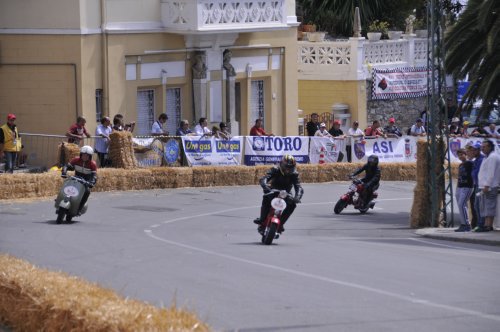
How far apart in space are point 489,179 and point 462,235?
1157mm

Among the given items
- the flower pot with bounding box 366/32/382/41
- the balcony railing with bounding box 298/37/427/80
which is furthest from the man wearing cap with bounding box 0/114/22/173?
the flower pot with bounding box 366/32/382/41

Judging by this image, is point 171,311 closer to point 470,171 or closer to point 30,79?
point 470,171

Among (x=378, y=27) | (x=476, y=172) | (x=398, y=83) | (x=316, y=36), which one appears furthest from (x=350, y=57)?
(x=476, y=172)

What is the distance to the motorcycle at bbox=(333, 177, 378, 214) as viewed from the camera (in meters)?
26.4

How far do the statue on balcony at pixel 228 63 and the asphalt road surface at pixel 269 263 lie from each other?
36.8 ft

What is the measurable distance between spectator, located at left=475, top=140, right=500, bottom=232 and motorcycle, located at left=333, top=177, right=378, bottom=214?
5.21 metres

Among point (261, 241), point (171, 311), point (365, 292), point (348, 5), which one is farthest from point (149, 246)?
Result: point (348, 5)

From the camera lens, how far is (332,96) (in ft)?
152

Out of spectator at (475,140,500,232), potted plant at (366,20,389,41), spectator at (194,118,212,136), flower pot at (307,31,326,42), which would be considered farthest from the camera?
potted plant at (366,20,389,41)

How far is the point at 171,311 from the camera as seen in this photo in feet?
29.9

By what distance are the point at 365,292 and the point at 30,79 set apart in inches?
840

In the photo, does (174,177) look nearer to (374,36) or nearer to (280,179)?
(280,179)

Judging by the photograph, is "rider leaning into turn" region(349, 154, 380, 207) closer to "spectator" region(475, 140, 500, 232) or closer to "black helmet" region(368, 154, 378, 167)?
"black helmet" region(368, 154, 378, 167)

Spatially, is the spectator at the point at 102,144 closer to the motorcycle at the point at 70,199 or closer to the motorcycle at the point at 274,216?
the motorcycle at the point at 70,199
